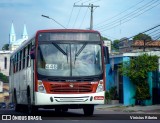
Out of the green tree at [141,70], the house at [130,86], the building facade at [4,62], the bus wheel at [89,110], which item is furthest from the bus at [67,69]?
the building facade at [4,62]

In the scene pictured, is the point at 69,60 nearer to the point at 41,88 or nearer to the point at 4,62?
the point at 41,88

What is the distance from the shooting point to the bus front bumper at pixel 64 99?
17.8 meters

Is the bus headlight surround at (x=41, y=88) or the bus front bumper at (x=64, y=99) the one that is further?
the bus headlight surround at (x=41, y=88)

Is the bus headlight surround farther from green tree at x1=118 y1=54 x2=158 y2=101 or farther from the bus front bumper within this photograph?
green tree at x1=118 y1=54 x2=158 y2=101

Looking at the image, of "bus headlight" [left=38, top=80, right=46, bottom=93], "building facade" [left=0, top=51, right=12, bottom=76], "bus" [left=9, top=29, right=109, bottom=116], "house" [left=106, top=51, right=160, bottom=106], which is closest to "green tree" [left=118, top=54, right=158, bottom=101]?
"house" [left=106, top=51, right=160, bottom=106]

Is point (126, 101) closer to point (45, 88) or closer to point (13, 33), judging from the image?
point (45, 88)

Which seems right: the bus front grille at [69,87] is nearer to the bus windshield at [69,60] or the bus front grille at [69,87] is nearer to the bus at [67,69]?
the bus at [67,69]

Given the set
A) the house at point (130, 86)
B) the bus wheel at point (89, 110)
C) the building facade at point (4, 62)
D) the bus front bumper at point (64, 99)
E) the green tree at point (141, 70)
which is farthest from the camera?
the building facade at point (4, 62)

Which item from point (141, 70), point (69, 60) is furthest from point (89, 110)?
point (141, 70)

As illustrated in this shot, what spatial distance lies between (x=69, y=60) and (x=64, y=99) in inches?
62.8

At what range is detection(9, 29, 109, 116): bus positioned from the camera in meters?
17.9

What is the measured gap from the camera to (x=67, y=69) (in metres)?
18.2

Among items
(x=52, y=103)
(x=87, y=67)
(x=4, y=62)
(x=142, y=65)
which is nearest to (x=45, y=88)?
(x=52, y=103)

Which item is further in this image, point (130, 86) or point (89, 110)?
point (130, 86)
